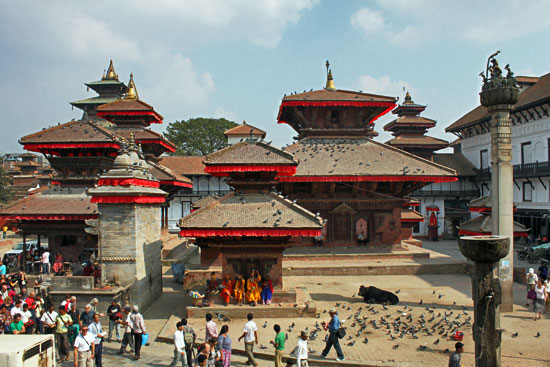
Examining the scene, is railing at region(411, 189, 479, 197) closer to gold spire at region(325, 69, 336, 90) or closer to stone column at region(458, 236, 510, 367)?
gold spire at region(325, 69, 336, 90)

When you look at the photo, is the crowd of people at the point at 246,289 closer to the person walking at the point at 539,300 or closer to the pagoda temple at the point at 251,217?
the pagoda temple at the point at 251,217

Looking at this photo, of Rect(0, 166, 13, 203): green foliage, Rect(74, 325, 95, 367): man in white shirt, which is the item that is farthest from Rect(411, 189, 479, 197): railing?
Rect(0, 166, 13, 203): green foliage

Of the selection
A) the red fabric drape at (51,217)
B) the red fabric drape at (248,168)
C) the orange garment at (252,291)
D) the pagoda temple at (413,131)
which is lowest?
the orange garment at (252,291)

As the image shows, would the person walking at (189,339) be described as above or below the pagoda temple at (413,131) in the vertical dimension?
below

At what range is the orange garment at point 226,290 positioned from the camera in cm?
1456

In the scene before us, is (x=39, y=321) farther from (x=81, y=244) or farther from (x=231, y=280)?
(x=81, y=244)

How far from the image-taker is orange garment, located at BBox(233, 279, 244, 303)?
47.6 feet

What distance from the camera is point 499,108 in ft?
46.7

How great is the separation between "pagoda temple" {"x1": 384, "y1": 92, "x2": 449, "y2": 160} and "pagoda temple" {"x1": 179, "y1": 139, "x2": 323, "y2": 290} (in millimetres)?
26073

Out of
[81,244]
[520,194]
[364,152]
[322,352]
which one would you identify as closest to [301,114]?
[364,152]

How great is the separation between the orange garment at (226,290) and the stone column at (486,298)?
831 cm

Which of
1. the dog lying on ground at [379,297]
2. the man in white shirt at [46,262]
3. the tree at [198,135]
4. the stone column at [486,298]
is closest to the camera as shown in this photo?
the stone column at [486,298]

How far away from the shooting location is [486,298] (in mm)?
8758

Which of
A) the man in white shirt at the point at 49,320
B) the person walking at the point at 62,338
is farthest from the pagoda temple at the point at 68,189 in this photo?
the person walking at the point at 62,338
